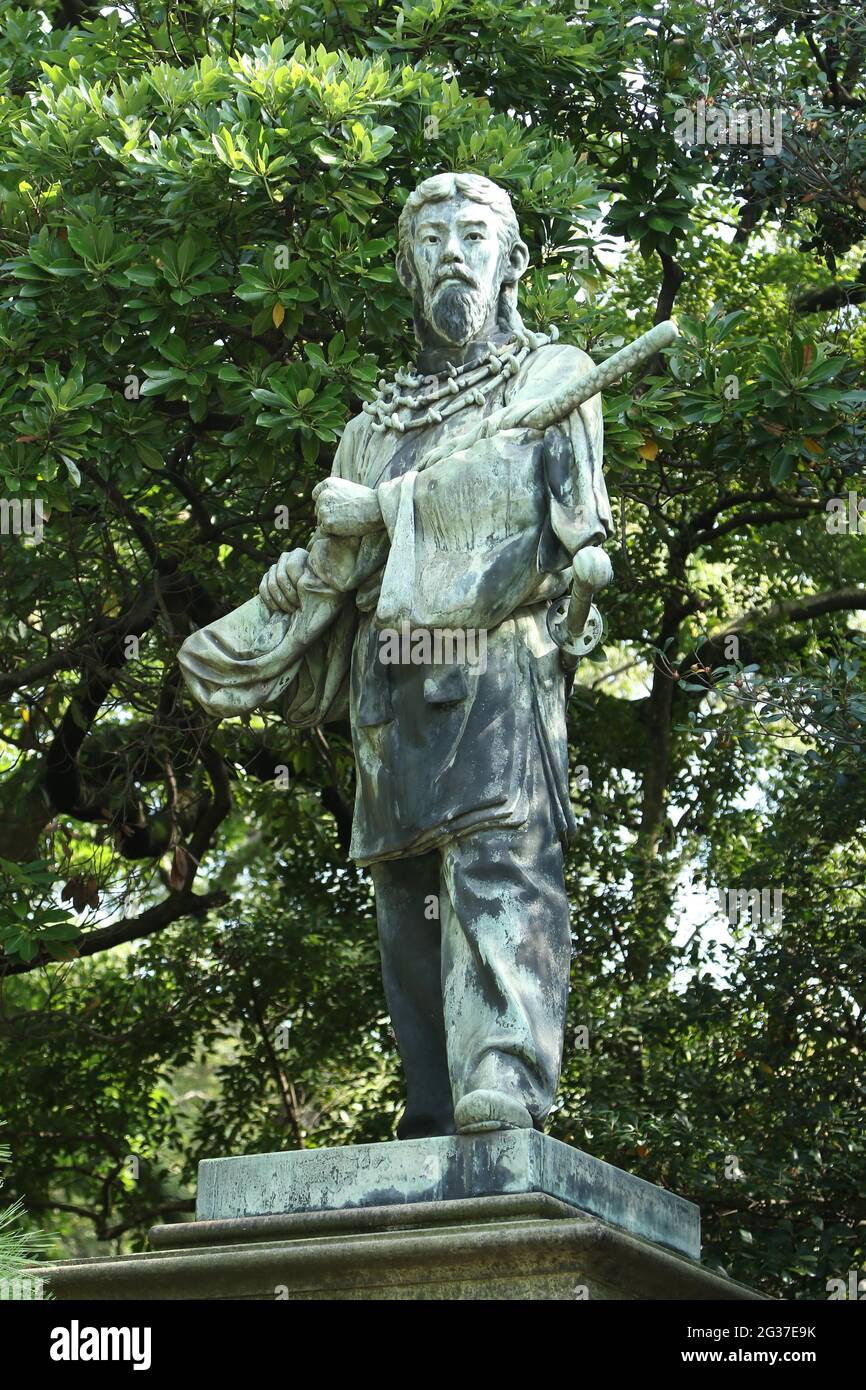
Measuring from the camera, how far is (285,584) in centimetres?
606

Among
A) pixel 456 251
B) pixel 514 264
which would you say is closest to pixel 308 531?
pixel 514 264

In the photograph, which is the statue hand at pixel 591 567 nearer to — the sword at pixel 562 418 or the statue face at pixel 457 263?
the sword at pixel 562 418

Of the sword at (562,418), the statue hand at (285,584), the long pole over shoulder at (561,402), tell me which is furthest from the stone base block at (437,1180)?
the long pole over shoulder at (561,402)

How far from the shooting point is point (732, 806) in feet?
40.2

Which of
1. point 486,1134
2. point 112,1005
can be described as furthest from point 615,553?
point 486,1134

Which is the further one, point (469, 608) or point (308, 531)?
point (308, 531)

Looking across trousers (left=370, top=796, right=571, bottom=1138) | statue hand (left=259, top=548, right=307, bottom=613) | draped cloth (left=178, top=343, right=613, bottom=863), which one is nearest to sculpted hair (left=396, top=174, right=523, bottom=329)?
draped cloth (left=178, top=343, right=613, bottom=863)

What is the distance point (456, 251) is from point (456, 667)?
1.24 meters

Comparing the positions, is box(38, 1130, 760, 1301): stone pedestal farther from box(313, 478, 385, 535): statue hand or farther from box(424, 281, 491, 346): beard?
box(424, 281, 491, 346): beard

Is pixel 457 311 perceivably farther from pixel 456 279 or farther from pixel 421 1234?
pixel 421 1234

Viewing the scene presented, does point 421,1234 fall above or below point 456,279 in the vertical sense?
below

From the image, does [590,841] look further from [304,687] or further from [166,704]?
[304,687]

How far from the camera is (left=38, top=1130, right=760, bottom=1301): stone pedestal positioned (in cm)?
479

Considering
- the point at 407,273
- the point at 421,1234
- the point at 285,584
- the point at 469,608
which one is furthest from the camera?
the point at 407,273
